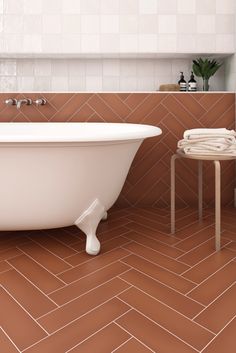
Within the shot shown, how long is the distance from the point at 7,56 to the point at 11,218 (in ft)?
5.37

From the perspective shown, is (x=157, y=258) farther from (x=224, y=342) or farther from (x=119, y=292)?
(x=224, y=342)

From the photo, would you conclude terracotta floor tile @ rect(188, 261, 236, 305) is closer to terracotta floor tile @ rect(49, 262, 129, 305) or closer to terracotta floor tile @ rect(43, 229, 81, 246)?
terracotta floor tile @ rect(49, 262, 129, 305)

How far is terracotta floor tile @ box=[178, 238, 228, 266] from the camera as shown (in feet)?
5.92

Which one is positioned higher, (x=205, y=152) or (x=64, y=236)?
(x=205, y=152)

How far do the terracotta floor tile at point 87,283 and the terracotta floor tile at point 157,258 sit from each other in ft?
0.57

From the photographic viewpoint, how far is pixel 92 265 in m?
1.74

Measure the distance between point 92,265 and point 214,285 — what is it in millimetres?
584

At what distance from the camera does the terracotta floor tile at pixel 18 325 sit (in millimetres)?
1175

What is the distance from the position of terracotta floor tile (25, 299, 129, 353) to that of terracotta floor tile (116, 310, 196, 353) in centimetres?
5

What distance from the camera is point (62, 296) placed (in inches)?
57.0

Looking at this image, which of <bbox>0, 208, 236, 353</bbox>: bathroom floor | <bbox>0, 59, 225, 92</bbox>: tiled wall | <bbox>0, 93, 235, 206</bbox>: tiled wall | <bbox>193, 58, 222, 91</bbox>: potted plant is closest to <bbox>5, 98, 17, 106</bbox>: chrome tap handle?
<bbox>0, 93, 235, 206</bbox>: tiled wall

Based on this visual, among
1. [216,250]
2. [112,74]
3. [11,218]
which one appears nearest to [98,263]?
[11,218]

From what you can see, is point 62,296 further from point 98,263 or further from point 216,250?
point 216,250

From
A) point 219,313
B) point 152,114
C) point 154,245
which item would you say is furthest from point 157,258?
point 152,114
